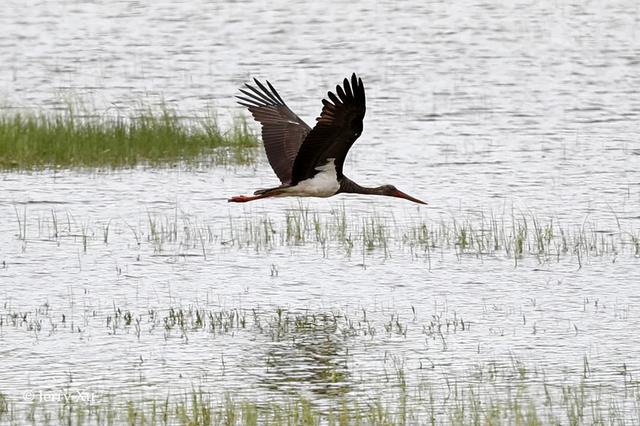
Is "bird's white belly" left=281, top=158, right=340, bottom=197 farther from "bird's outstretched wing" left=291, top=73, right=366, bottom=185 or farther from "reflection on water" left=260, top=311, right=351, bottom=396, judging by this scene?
"reflection on water" left=260, top=311, right=351, bottom=396

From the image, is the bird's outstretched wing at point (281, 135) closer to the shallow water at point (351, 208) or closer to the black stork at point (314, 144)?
the black stork at point (314, 144)

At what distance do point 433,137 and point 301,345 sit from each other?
30.0ft

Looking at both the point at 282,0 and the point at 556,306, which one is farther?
the point at 282,0

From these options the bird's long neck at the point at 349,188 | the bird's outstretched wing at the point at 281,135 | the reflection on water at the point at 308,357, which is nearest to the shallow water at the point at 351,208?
the reflection on water at the point at 308,357

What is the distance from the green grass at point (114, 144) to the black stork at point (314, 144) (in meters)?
4.50

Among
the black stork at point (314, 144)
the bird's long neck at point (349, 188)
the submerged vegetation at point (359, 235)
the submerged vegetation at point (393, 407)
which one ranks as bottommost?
the submerged vegetation at point (393, 407)

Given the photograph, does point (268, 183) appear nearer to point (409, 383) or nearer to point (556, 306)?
point (556, 306)

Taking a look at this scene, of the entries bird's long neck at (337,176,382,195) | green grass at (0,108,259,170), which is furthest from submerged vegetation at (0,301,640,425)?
green grass at (0,108,259,170)

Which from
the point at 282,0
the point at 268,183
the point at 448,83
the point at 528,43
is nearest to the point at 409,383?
the point at 268,183

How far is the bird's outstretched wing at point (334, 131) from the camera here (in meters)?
9.31

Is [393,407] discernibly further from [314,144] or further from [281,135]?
[281,135]

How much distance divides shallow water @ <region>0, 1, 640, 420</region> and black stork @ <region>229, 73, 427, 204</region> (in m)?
0.65

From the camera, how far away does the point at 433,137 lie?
1812 cm

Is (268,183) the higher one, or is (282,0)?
(282,0)
